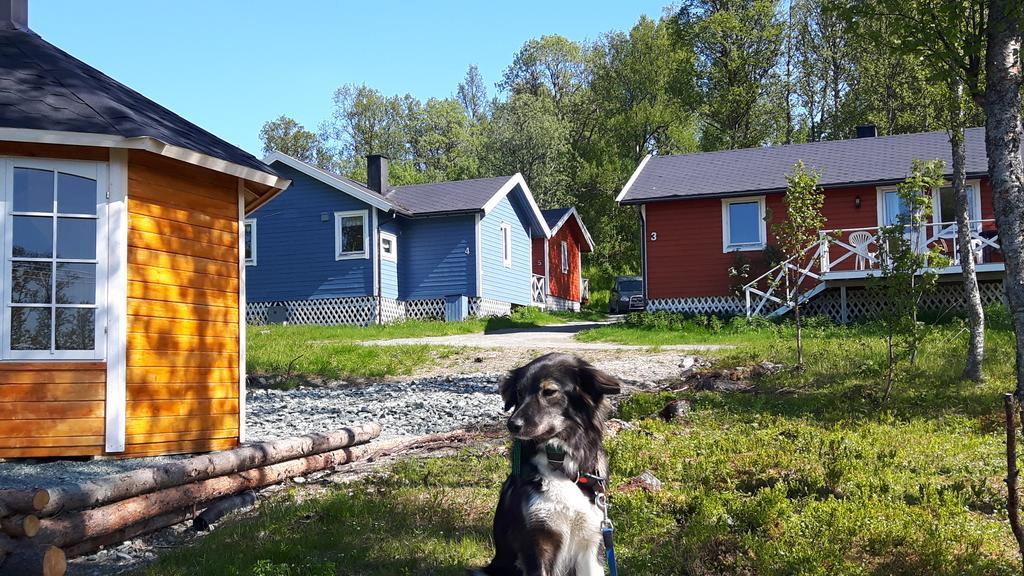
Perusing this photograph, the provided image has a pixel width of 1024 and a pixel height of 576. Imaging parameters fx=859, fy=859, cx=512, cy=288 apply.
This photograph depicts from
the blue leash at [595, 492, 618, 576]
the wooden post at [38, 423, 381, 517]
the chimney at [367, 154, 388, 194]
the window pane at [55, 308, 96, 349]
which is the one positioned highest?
the chimney at [367, 154, 388, 194]

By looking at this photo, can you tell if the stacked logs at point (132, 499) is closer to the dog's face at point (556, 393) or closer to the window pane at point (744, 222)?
the dog's face at point (556, 393)

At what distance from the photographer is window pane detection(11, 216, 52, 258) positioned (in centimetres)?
813

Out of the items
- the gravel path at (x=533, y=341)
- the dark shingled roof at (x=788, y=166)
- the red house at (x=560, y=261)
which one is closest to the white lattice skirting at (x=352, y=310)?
the gravel path at (x=533, y=341)

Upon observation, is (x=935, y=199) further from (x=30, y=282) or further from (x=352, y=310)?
(x=30, y=282)

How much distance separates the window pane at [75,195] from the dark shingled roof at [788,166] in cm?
1842

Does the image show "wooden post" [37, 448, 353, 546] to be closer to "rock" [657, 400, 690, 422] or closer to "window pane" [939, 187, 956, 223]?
"rock" [657, 400, 690, 422]

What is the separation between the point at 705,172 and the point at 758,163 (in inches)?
68.3

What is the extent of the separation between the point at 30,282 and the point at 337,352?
32.6 ft

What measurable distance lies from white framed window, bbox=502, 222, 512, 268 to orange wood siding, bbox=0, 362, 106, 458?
23.7 meters

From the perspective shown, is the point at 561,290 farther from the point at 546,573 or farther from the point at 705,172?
the point at 546,573

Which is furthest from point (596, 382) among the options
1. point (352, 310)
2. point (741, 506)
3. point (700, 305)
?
point (352, 310)

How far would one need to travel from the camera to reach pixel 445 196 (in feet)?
101

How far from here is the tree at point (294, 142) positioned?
69.7 meters

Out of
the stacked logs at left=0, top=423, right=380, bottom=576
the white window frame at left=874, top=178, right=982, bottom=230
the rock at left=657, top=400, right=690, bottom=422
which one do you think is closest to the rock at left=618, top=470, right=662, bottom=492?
the rock at left=657, top=400, right=690, bottom=422
